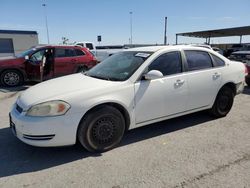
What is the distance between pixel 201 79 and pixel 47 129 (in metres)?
2.90

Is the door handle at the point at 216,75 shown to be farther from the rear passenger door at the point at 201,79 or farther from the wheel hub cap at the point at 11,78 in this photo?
the wheel hub cap at the point at 11,78

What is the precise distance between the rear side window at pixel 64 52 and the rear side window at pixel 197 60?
20.6 feet

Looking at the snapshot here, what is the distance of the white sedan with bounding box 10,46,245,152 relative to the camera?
3.08 metres

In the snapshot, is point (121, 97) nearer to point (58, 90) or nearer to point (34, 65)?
point (58, 90)

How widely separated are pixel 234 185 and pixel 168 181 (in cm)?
74

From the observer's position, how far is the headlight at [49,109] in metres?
3.04

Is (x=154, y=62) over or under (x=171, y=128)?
over

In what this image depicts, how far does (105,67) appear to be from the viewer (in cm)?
432

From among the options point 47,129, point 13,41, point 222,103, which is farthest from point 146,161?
point 13,41

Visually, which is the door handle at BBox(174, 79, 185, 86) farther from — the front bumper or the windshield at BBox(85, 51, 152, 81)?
the front bumper

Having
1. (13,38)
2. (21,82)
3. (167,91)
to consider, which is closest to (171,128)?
(167,91)

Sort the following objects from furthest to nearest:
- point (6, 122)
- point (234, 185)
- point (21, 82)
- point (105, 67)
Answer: point (21, 82)
point (6, 122)
point (105, 67)
point (234, 185)

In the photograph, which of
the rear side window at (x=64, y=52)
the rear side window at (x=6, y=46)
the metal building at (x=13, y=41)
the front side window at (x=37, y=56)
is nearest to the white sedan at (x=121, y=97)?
the rear side window at (x=64, y=52)

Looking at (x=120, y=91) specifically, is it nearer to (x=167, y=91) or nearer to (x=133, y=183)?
(x=167, y=91)
